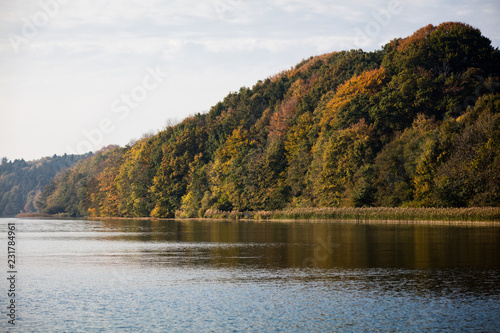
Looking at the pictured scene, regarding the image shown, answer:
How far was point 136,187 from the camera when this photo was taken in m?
138

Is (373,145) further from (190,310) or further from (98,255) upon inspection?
(190,310)

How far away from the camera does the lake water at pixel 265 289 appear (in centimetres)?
1739

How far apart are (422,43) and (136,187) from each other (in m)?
78.3

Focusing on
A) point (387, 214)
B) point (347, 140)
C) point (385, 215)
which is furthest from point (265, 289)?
point (347, 140)

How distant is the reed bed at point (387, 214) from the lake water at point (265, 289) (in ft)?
72.8

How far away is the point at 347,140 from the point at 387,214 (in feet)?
63.1

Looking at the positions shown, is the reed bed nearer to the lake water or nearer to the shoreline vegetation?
the shoreline vegetation

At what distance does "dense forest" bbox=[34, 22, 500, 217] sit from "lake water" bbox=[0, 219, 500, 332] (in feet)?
107

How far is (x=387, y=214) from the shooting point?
230 feet

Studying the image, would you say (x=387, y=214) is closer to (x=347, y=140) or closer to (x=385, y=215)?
(x=385, y=215)

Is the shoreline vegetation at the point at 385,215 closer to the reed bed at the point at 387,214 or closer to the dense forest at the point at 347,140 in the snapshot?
the reed bed at the point at 387,214

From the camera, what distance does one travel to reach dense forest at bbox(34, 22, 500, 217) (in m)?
69.1

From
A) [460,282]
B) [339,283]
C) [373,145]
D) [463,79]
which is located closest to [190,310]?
[339,283]

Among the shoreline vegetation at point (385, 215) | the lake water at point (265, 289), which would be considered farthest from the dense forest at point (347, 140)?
the lake water at point (265, 289)
